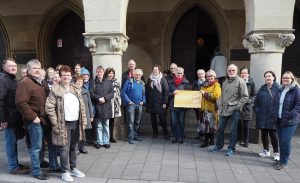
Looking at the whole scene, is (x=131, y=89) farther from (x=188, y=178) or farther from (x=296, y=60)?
(x=296, y=60)

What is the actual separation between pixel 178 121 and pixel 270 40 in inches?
105

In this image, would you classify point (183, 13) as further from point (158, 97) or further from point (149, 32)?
point (158, 97)

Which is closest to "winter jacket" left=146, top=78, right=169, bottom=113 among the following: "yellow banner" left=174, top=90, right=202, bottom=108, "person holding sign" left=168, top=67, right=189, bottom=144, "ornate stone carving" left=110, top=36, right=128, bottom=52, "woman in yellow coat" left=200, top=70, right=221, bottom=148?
"person holding sign" left=168, top=67, right=189, bottom=144

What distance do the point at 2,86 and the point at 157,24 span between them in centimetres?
590

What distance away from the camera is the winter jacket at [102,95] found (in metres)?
5.95

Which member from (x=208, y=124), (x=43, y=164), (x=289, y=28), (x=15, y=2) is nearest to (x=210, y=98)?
(x=208, y=124)

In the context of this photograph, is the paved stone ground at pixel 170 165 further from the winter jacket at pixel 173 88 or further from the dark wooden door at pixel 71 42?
the dark wooden door at pixel 71 42

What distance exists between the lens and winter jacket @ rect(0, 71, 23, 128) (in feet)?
14.3

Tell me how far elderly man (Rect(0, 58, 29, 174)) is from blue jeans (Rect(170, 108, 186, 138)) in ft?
10.5

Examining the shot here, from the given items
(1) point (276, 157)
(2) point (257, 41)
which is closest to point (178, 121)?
(1) point (276, 157)

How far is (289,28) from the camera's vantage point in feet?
19.3

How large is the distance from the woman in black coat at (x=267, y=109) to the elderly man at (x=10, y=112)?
4.33 metres

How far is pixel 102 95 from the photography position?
596 cm

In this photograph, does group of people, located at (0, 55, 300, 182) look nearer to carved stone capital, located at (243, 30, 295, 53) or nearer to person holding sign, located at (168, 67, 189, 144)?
person holding sign, located at (168, 67, 189, 144)
